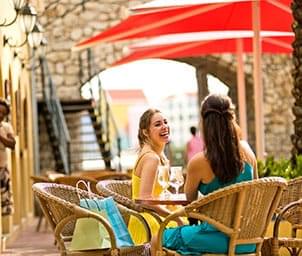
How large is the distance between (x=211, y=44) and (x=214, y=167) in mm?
10101

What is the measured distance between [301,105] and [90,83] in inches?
461

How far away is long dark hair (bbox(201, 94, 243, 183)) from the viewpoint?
17.4 ft

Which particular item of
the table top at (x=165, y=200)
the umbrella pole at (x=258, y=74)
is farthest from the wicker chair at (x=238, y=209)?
the umbrella pole at (x=258, y=74)

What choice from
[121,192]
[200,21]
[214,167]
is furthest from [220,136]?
[200,21]

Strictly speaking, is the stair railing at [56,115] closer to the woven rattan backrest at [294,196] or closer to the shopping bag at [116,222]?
the woven rattan backrest at [294,196]

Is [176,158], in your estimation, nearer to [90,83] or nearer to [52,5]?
[90,83]

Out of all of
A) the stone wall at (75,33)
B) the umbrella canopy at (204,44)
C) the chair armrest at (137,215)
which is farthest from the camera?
the stone wall at (75,33)

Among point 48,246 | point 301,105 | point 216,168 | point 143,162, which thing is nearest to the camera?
point 216,168

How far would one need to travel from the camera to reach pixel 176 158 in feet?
76.8

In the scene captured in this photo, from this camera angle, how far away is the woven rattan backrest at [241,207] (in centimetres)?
517

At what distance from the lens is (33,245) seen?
469 inches

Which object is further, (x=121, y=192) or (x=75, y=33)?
(x=75, y=33)

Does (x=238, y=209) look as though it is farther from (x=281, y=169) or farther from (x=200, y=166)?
(x=281, y=169)

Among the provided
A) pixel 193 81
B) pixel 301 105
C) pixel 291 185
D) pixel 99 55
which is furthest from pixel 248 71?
pixel 291 185
